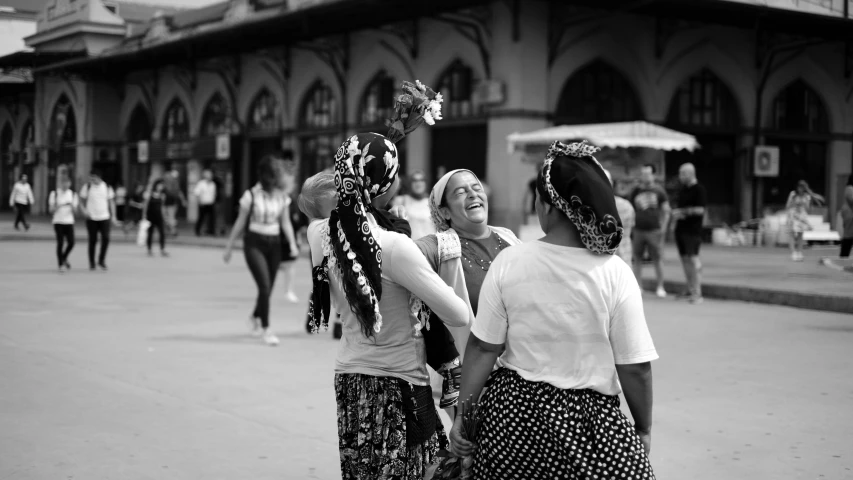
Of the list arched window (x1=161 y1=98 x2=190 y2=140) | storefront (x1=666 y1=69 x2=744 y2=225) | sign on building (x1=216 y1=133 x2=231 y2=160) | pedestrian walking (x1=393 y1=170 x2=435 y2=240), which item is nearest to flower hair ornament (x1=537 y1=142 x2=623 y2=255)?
pedestrian walking (x1=393 y1=170 x2=435 y2=240)

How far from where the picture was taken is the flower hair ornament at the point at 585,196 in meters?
3.02

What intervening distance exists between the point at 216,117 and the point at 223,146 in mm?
2214

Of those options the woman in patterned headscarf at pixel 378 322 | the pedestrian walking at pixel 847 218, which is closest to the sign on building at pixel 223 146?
the pedestrian walking at pixel 847 218

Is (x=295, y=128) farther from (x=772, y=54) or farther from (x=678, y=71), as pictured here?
(x=772, y=54)

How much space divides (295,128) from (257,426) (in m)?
26.5

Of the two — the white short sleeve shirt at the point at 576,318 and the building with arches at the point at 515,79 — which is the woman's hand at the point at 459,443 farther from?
A: the building with arches at the point at 515,79

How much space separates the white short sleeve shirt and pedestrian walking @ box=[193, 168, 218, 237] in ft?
87.4

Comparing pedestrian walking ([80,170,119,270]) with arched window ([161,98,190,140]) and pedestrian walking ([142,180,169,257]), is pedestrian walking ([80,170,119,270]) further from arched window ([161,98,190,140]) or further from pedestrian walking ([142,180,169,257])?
arched window ([161,98,190,140])

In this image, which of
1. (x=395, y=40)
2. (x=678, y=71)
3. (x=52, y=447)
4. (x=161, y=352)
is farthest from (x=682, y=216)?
(x=395, y=40)

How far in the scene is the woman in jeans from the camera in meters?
9.70

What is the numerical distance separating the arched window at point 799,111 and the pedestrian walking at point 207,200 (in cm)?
1554

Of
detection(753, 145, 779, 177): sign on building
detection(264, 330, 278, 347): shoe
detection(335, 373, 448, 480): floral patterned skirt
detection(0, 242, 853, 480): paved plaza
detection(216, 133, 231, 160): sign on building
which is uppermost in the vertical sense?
detection(216, 133, 231, 160): sign on building

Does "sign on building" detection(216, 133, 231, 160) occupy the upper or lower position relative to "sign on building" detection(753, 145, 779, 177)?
upper

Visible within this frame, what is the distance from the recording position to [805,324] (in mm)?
11531
